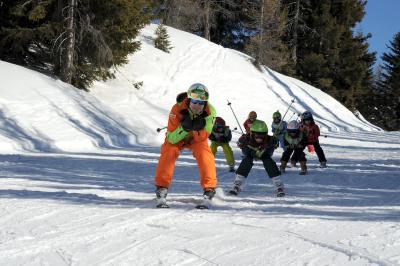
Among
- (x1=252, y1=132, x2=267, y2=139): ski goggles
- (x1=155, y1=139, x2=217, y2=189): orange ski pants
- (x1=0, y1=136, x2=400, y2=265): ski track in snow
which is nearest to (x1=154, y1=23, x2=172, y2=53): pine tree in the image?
(x1=0, y1=136, x2=400, y2=265): ski track in snow

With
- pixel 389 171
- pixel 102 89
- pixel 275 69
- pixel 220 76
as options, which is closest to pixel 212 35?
pixel 275 69

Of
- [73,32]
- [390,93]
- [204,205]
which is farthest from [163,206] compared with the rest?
[390,93]

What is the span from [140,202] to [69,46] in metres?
14.2

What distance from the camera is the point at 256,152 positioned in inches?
307

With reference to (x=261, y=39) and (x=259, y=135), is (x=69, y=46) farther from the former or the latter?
(x=261, y=39)

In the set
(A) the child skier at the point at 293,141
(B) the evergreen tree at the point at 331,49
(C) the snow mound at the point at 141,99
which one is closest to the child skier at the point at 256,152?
(A) the child skier at the point at 293,141

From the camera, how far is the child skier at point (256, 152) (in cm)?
758

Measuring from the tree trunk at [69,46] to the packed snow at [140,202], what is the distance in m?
0.96

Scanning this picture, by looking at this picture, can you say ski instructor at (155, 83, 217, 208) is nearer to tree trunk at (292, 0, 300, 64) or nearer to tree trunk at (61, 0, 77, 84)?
tree trunk at (61, 0, 77, 84)

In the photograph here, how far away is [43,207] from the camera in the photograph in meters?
5.88

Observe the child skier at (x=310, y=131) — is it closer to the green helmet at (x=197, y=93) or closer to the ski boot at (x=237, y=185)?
the ski boot at (x=237, y=185)

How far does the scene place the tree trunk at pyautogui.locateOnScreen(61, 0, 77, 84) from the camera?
19.2 meters

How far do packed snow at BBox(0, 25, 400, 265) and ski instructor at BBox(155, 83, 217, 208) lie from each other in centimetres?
35

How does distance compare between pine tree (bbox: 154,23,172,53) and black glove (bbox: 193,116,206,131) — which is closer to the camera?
black glove (bbox: 193,116,206,131)
